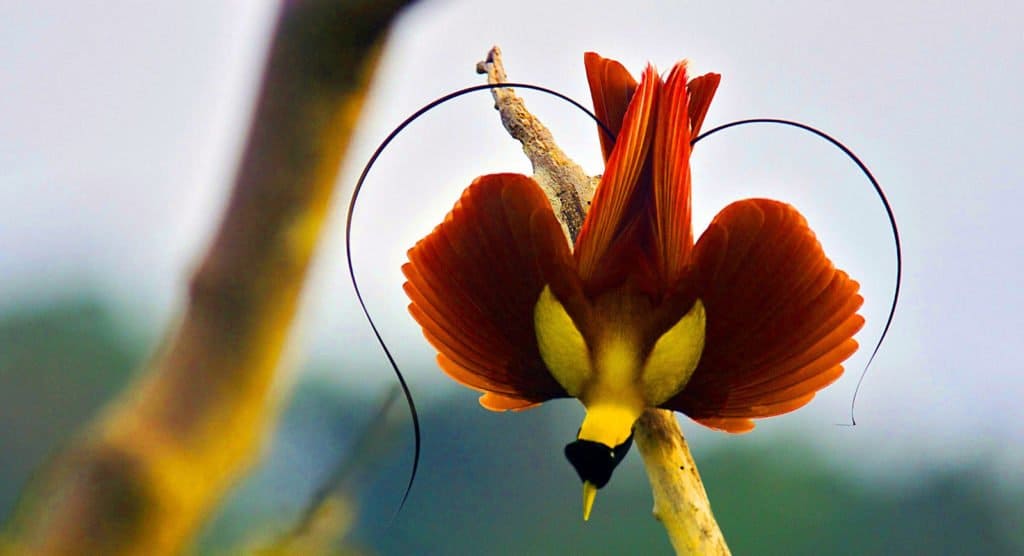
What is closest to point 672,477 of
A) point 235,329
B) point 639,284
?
point 639,284

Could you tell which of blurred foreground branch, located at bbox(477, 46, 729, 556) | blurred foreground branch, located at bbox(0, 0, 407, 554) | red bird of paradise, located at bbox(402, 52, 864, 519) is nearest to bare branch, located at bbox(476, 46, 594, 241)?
blurred foreground branch, located at bbox(477, 46, 729, 556)

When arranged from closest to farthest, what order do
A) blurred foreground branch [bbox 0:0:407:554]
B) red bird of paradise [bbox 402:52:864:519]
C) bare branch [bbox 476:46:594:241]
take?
blurred foreground branch [bbox 0:0:407:554]
red bird of paradise [bbox 402:52:864:519]
bare branch [bbox 476:46:594:241]

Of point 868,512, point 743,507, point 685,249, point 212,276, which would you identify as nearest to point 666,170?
point 685,249

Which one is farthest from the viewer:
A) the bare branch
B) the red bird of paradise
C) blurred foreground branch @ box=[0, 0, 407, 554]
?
the bare branch

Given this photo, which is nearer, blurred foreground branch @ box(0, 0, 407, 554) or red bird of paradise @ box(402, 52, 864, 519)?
blurred foreground branch @ box(0, 0, 407, 554)

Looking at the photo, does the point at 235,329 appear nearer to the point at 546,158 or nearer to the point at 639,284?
the point at 639,284

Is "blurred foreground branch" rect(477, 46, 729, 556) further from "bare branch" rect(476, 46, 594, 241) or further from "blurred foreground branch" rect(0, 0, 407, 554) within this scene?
"blurred foreground branch" rect(0, 0, 407, 554)
